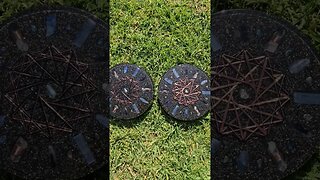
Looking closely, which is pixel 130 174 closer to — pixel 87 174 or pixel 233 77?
pixel 87 174

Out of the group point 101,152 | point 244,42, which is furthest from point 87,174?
point 244,42

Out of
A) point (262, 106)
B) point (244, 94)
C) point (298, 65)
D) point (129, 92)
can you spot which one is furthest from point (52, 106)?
point (298, 65)

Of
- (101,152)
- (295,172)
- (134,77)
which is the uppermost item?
(134,77)

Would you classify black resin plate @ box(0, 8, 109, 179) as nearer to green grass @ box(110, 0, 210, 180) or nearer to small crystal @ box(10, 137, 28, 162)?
small crystal @ box(10, 137, 28, 162)

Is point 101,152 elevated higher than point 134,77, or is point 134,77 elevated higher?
point 134,77

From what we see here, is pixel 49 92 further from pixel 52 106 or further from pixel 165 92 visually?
pixel 165 92

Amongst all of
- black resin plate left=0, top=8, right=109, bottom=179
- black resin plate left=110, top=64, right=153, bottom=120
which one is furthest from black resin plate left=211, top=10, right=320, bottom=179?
black resin plate left=0, top=8, right=109, bottom=179

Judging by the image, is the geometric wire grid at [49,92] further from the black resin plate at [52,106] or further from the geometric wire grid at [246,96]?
the geometric wire grid at [246,96]

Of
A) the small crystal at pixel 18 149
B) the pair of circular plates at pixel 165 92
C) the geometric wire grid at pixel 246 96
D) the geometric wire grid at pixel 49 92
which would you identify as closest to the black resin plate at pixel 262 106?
the geometric wire grid at pixel 246 96
